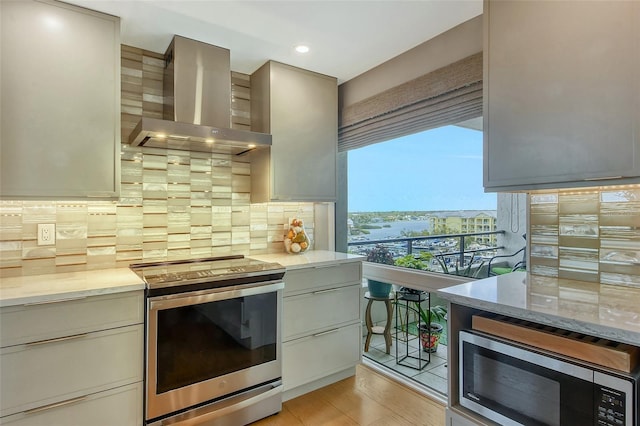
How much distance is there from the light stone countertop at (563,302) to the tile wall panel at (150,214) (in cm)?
175

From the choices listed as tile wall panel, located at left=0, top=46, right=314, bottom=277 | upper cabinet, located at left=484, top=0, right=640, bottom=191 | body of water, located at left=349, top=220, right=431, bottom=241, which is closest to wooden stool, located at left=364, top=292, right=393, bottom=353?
body of water, located at left=349, top=220, right=431, bottom=241

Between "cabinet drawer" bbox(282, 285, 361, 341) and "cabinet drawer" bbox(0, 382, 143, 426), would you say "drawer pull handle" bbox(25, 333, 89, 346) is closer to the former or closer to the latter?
"cabinet drawer" bbox(0, 382, 143, 426)

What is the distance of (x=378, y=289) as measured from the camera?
300cm

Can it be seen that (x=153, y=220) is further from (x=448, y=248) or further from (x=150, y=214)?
(x=448, y=248)

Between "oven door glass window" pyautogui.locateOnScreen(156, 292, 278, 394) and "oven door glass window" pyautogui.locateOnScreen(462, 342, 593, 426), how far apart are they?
1221mm

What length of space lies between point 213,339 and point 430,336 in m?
1.67

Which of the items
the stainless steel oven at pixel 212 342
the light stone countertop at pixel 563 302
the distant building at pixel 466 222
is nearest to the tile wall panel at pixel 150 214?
the stainless steel oven at pixel 212 342

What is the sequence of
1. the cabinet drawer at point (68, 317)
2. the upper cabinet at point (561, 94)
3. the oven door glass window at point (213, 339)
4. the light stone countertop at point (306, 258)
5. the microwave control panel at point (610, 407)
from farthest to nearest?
the light stone countertop at point (306, 258) < the oven door glass window at point (213, 339) < the cabinet drawer at point (68, 317) < the upper cabinet at point (561, 94) < the microwave control panel at point (610, 407)

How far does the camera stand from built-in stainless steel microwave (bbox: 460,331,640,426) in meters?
1.08

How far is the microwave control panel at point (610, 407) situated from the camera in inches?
41.8

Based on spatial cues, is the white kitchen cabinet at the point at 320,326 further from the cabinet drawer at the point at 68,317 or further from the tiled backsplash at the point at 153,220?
the cabinet drawer at the point at 68,317

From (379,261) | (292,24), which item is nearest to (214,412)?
(379,261)

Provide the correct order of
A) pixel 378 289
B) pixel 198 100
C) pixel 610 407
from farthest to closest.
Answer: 1. pixel 378 289
2. pixel 198 100
3. pixel 610 407

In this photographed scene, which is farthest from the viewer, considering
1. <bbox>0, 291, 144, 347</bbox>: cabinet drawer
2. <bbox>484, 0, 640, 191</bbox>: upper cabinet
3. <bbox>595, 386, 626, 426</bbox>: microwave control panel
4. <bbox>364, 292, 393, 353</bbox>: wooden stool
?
<bbox>364, 292, 393, 353</bbox>: wooden stool
